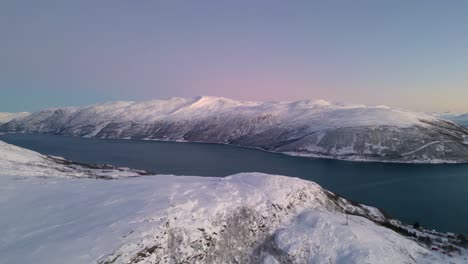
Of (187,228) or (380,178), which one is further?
(380,178)

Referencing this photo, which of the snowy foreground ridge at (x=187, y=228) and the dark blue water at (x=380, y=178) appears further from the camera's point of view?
the dark blue water at (x=380, y=178)

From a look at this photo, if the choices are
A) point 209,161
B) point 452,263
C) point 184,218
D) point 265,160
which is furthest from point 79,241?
point 265,160

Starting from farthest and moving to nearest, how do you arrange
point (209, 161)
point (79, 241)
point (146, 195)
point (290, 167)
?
point (209, 161)
point (290, 167)
point (146, 195)
point (79, 241)

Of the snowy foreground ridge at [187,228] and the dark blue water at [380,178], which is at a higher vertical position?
the snowy foreground ridge at [187,228]

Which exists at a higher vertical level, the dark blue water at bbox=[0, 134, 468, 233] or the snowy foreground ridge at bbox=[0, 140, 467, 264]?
the snowy foreground ridge at bbox=[0, 140, 467, 264]

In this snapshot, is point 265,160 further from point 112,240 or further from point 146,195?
point 112,240

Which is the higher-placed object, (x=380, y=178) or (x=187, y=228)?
(x=187, y=228)

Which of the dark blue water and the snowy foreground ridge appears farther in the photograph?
the dark blue water

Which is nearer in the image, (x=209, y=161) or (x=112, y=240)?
(x=112, y=240)
